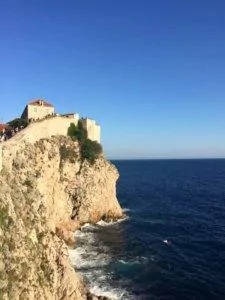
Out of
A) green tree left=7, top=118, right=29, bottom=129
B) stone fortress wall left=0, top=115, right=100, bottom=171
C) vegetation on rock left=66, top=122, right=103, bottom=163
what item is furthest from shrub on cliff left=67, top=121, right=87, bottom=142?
green tree left=7, top=118, right=29, bottom=129

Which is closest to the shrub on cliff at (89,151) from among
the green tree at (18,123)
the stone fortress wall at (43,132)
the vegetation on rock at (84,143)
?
the vegetation on rock at (84,143)

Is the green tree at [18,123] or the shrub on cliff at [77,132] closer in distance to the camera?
the green tree at [18,123]

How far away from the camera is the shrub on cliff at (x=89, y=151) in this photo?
270 feet

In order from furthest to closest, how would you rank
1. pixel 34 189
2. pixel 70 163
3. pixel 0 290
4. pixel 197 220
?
pixel 197 220, pixel 70 163, pixel 34 189, pixel 0 290

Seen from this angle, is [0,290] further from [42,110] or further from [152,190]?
[152,190]

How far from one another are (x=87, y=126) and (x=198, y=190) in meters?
66.5

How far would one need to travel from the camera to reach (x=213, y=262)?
6016 cm

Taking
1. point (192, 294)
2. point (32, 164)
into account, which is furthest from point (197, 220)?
point (32, 164)

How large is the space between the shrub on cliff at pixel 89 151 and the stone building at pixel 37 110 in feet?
30.9

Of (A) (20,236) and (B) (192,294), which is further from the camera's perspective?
(B) (192,294)

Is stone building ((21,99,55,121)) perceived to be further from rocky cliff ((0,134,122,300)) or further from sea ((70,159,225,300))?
sea ((70,159,225,300))

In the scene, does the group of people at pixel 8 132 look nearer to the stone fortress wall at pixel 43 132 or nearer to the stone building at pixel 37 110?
the stone building at pixel 37 110

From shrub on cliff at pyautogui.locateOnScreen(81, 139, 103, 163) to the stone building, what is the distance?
9.43 metres

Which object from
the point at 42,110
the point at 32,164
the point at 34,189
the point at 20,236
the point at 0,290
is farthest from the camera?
the point at 42,110
